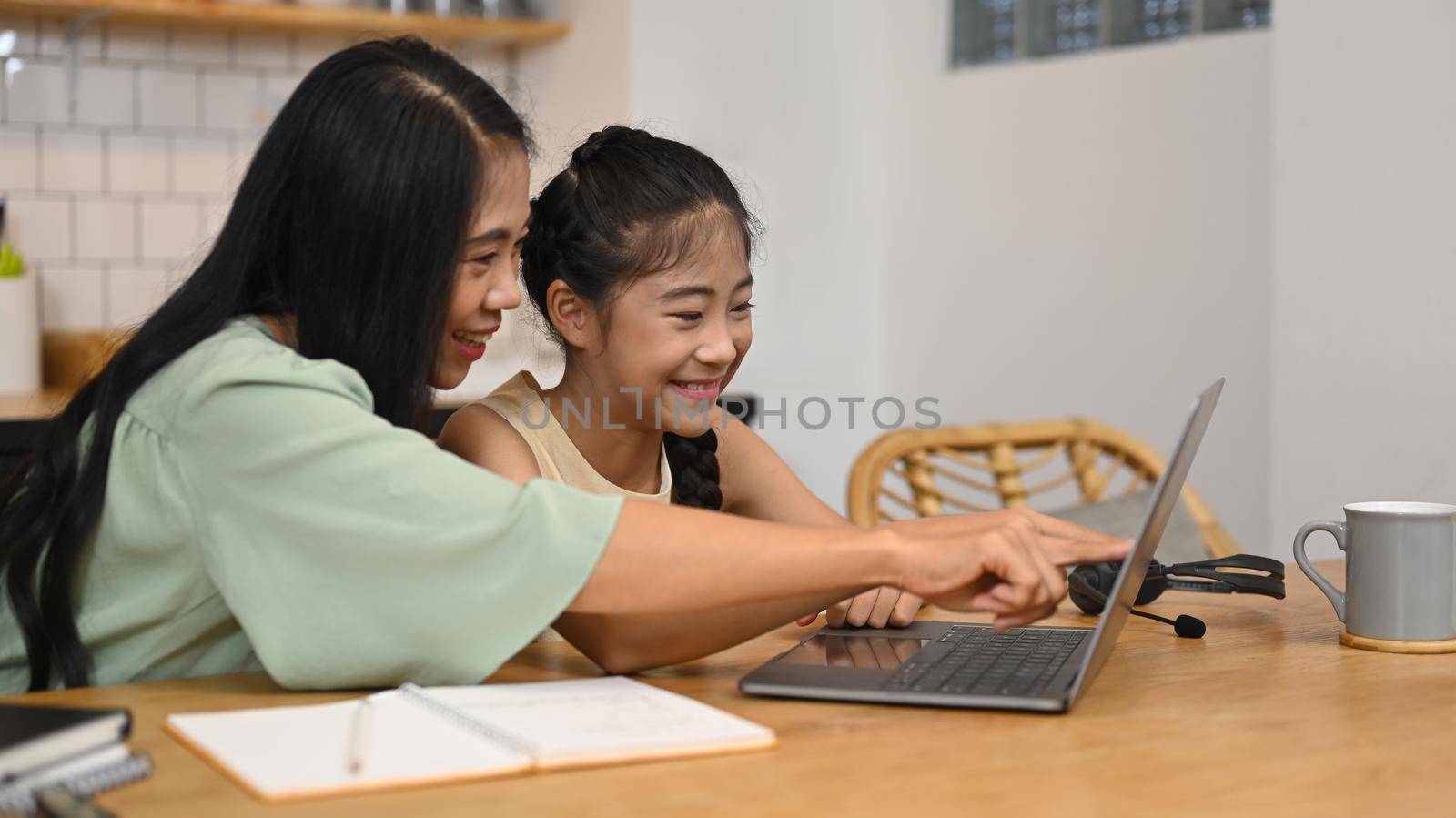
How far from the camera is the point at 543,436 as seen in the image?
1.53m

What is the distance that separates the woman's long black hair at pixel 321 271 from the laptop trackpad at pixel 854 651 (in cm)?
37

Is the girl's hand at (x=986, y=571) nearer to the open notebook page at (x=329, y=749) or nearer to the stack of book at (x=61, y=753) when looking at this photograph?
the open notebook page at (x=329, y=749)

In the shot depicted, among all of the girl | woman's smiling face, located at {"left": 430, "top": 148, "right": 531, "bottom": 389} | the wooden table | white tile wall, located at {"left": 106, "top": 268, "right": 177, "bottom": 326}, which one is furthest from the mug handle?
white tile wall, located at {"left": 106, "top": 268, "right": 177, "bottom": 326}

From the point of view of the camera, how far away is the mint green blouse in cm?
98

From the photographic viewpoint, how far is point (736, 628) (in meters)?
1.14

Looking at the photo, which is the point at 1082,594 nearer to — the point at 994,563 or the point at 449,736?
the point at 994,563

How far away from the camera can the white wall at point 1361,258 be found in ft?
6.93

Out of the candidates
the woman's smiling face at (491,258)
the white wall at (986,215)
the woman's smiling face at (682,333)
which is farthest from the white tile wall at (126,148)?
the woman's smiling face at (491,258)

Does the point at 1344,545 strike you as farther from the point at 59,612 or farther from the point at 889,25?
the point at 889,25

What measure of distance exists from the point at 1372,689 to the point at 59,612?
97cm

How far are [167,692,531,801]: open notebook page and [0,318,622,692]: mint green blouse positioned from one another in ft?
0.17

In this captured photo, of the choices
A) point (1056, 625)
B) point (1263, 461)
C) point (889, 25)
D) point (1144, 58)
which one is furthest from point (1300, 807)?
point (889, 25)

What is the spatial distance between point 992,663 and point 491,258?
1.73 feet

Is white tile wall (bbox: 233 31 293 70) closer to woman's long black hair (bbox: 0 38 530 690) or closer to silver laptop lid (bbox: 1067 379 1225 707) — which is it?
woman's long black hair (bbox: 0 38 530 690)
